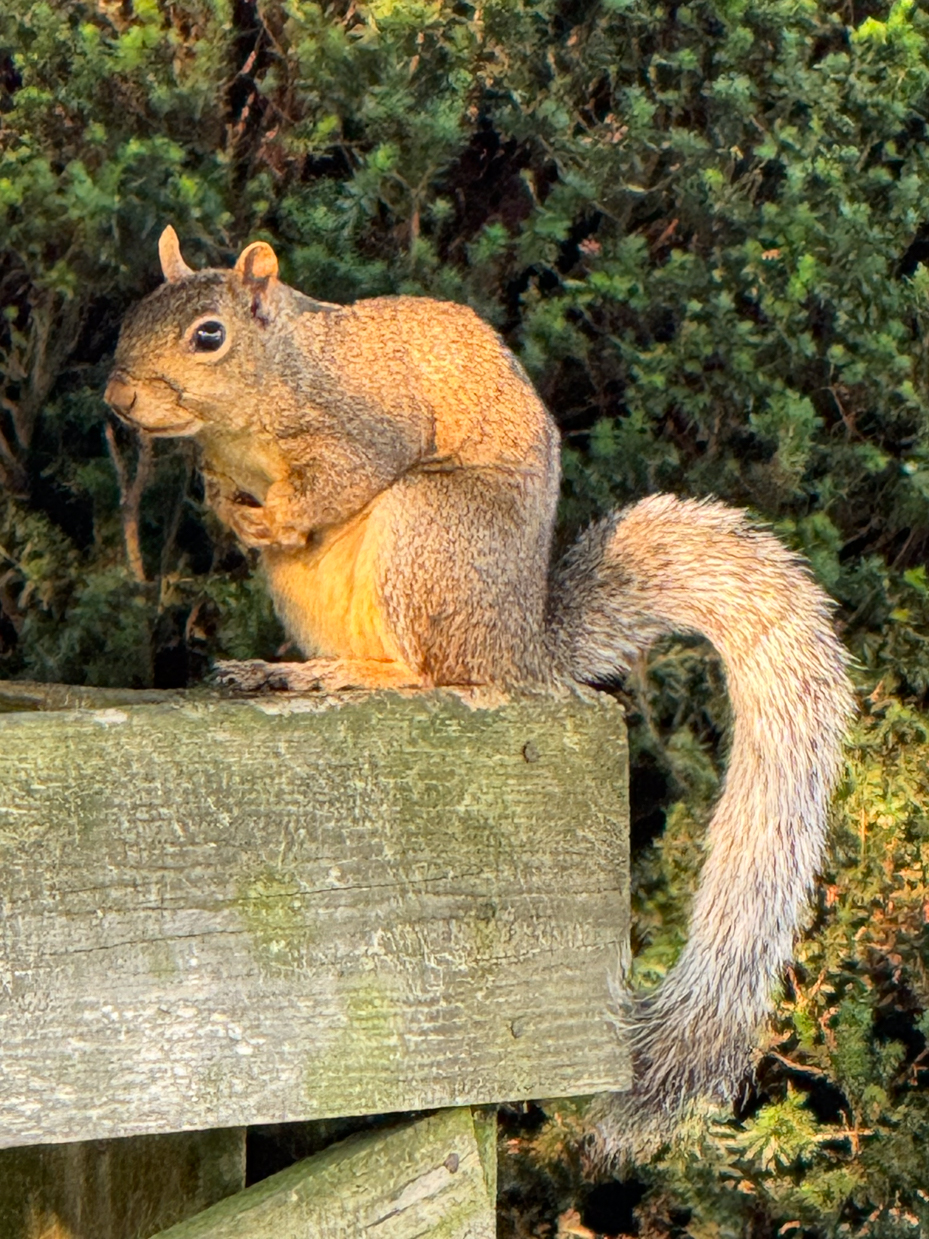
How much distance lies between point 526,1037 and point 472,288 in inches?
62.2

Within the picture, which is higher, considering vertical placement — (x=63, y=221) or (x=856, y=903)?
(x=63, y=221)

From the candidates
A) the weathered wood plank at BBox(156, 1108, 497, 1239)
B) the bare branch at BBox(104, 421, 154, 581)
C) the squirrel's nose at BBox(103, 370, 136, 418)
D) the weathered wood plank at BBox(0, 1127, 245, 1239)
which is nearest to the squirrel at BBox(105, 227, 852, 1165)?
the squirrel's nose at BBox(103, 370, 136, 418)

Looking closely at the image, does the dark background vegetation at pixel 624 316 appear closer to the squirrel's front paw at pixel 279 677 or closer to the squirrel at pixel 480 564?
the squirrel at pixel 480 564

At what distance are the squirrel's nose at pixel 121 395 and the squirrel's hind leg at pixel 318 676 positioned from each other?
298 mm

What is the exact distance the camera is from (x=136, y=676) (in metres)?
2.69

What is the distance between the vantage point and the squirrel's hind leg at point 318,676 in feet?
5.50

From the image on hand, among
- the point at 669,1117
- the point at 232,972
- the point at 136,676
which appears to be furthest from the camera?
the point at 136,676

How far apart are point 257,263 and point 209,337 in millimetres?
118

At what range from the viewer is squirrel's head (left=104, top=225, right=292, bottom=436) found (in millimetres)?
1832

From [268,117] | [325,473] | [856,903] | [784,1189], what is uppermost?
[268,117]

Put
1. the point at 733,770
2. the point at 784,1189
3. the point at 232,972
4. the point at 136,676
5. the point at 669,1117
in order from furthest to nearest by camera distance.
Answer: the point at 136,676 < the point at 784,1189 < the point at 733,770 < the point at 669,1117 < the point at 232,972

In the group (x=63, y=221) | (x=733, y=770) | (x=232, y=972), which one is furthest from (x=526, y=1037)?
(x=63, y=221)

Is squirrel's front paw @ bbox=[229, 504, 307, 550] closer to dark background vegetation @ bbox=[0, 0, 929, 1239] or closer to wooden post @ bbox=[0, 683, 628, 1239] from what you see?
wooden post @ bbox=[0, 683, 628, 1239]

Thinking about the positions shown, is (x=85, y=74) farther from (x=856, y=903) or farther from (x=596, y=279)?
(x=856, y=903)
